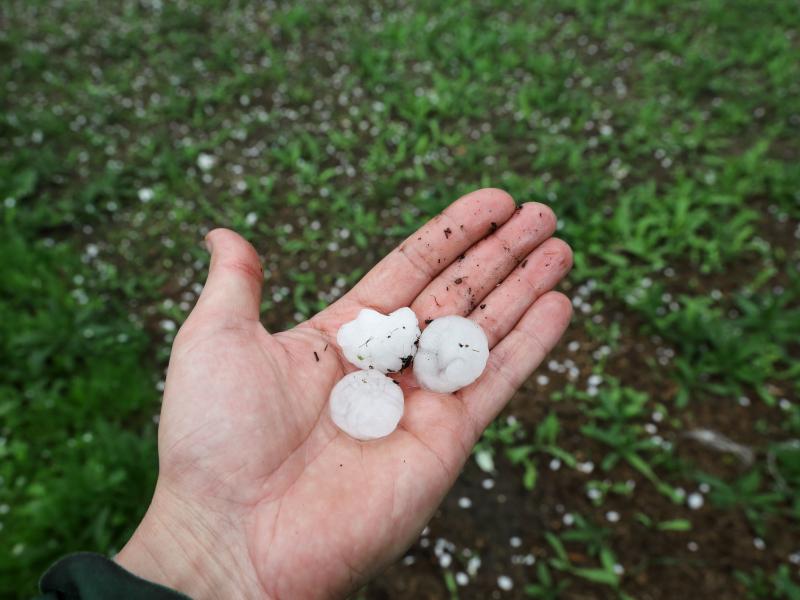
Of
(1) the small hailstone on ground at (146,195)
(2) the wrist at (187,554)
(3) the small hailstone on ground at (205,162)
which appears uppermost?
(2) the wrist at (187,554)

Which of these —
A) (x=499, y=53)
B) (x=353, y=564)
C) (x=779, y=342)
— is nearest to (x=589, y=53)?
(x=499, y=53)

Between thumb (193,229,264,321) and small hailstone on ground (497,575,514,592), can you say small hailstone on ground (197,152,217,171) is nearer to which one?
thumb (193,229,264,321)

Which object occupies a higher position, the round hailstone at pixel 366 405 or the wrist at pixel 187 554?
the round hailstone at pixel 366 405

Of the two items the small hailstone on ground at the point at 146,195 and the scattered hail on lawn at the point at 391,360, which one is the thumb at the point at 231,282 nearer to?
the scattered hail on lawn at the point at 391,360

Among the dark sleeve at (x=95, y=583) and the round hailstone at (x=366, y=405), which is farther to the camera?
the round hailstone at (x=366, y=405)

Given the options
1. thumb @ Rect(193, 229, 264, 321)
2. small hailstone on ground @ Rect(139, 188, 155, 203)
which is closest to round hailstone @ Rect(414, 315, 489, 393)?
thumb @ Rect(193, 229, 264, 321)

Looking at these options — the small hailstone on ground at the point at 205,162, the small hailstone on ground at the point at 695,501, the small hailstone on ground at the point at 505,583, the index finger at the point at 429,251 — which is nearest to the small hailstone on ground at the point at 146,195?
the small hailstone on ground at the point at 205,162

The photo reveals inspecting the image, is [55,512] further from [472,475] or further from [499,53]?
[499,53]
